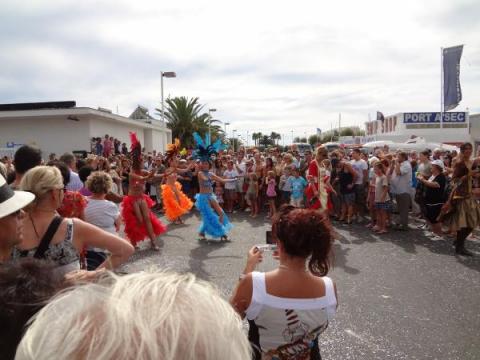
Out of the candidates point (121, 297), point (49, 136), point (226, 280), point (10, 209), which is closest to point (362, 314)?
point (226, 280)

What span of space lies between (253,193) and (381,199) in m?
3.89

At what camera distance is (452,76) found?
1659cm

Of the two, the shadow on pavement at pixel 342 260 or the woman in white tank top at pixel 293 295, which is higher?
the woman in white tank top at pixel 293 295

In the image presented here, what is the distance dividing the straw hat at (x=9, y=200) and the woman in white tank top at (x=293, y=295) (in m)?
1.11

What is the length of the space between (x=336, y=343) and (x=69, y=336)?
3.31 metres

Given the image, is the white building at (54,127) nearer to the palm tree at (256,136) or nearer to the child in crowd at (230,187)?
the child in crowd at (230,187)

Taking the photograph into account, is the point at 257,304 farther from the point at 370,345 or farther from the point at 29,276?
the point at 370,345

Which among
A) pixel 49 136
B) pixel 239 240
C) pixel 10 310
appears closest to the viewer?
pixel 10 310

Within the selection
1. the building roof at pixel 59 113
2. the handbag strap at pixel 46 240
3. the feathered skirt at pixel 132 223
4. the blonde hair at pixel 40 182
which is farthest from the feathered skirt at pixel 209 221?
the building roof at pixel 59 113

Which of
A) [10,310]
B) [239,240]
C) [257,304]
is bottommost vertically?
[239,240]

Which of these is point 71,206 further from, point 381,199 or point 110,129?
point 110,129

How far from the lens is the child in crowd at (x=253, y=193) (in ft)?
36.7

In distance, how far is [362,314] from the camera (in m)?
4.12

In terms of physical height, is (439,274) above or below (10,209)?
below
